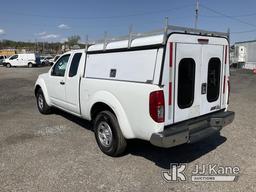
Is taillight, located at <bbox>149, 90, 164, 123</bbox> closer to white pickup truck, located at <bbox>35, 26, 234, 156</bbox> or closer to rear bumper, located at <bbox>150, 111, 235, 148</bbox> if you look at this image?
white pickup truck, located at <bbox>35, 26, 234, 156</bbox>

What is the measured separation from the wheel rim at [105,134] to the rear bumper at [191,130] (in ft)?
3.60

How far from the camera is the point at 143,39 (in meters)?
4.01

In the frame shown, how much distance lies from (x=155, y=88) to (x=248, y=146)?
278 cm

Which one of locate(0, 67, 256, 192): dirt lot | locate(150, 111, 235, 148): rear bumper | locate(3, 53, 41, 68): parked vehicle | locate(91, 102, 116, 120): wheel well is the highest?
locate(3, 53, 41, 68): parked vehicle

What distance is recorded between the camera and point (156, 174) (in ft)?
13.2

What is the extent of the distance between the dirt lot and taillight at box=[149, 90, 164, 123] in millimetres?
974

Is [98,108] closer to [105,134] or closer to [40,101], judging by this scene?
[105,134]

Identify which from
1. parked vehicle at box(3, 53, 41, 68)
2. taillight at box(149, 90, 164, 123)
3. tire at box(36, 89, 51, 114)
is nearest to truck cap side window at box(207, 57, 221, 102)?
taillight at box(149, 90, 164, 123)

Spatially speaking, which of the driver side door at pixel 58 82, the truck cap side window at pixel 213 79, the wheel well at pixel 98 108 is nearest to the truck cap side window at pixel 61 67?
the driver side door at pixel 58 82

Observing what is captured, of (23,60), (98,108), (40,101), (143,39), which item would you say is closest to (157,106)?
(143,39)

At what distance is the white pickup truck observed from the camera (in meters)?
3.72

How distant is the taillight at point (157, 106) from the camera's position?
3621mm

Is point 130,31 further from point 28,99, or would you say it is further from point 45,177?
point 28,99

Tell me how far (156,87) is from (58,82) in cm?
350
